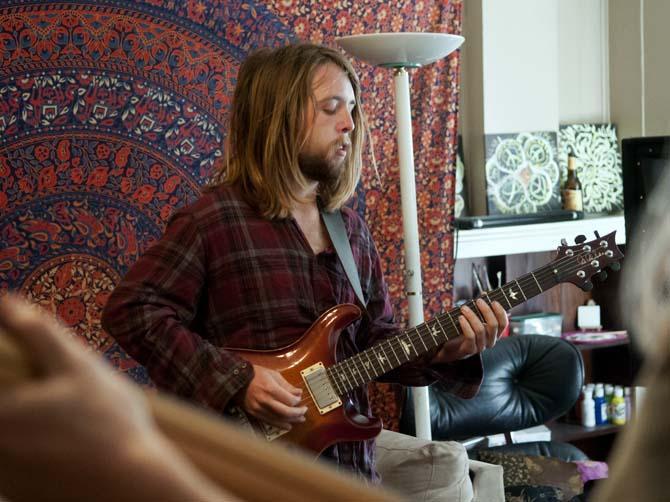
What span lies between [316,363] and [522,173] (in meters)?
2.44

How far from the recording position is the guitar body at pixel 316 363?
7.37 feet

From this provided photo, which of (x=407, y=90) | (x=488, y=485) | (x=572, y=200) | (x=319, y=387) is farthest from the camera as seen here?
A: (x=572, y=200)

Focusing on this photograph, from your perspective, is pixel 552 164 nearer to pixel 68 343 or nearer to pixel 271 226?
pixel 271 226

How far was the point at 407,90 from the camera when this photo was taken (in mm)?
3238

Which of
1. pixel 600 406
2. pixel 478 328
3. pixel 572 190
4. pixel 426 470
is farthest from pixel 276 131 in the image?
pixel 600 406

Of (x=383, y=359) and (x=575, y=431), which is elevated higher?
(x=383, y=359)

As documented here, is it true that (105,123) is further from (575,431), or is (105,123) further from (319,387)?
(575,431)

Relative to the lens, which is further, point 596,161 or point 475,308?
point 596,161

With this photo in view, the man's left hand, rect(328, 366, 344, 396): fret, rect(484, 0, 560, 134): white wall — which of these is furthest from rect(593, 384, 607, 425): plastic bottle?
rect(328, 366, 344, 396): fret

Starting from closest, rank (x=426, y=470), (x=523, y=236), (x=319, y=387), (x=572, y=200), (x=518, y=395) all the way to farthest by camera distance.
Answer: (x=319, y=387)
(x=426, y=470)
(x=518, y=395)
(x=523, y=236)
(x=572, y=200)

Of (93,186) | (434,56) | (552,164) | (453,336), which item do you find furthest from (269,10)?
(552,164)

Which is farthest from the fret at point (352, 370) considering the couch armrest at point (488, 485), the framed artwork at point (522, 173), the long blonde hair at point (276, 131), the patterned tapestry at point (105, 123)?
the framed artwork at point (522, 173)

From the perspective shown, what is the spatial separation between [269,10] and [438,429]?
157cm

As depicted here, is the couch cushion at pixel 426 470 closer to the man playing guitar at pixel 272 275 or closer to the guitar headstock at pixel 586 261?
the man playing guitar at pixel 272 275
